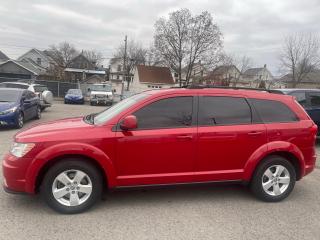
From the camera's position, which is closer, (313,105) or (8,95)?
(313,105)

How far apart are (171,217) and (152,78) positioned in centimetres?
6220

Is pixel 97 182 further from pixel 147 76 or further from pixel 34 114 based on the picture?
pixel 147 76

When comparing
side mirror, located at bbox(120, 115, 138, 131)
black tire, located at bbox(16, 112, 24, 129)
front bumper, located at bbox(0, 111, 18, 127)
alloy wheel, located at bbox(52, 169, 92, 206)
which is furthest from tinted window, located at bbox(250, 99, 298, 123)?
black tire, located at bbox(16, 112, 24, 129)

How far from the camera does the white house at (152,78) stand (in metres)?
65.1

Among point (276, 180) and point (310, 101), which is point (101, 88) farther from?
point (276, 180)

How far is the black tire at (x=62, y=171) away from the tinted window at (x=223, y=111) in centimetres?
168

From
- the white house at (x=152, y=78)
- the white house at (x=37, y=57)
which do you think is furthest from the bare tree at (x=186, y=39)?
the white house at (x=37, y=57)

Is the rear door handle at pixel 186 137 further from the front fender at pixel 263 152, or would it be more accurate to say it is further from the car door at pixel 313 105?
the car door at pixel 313 105

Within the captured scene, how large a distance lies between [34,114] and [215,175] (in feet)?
36.4

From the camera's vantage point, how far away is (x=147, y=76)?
65562 millimetres

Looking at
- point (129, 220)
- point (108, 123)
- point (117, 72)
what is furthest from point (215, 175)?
point (117, 72)

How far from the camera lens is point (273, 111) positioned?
5227 mm

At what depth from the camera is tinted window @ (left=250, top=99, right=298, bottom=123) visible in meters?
5.16

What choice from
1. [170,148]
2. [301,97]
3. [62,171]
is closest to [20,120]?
[62,171]
